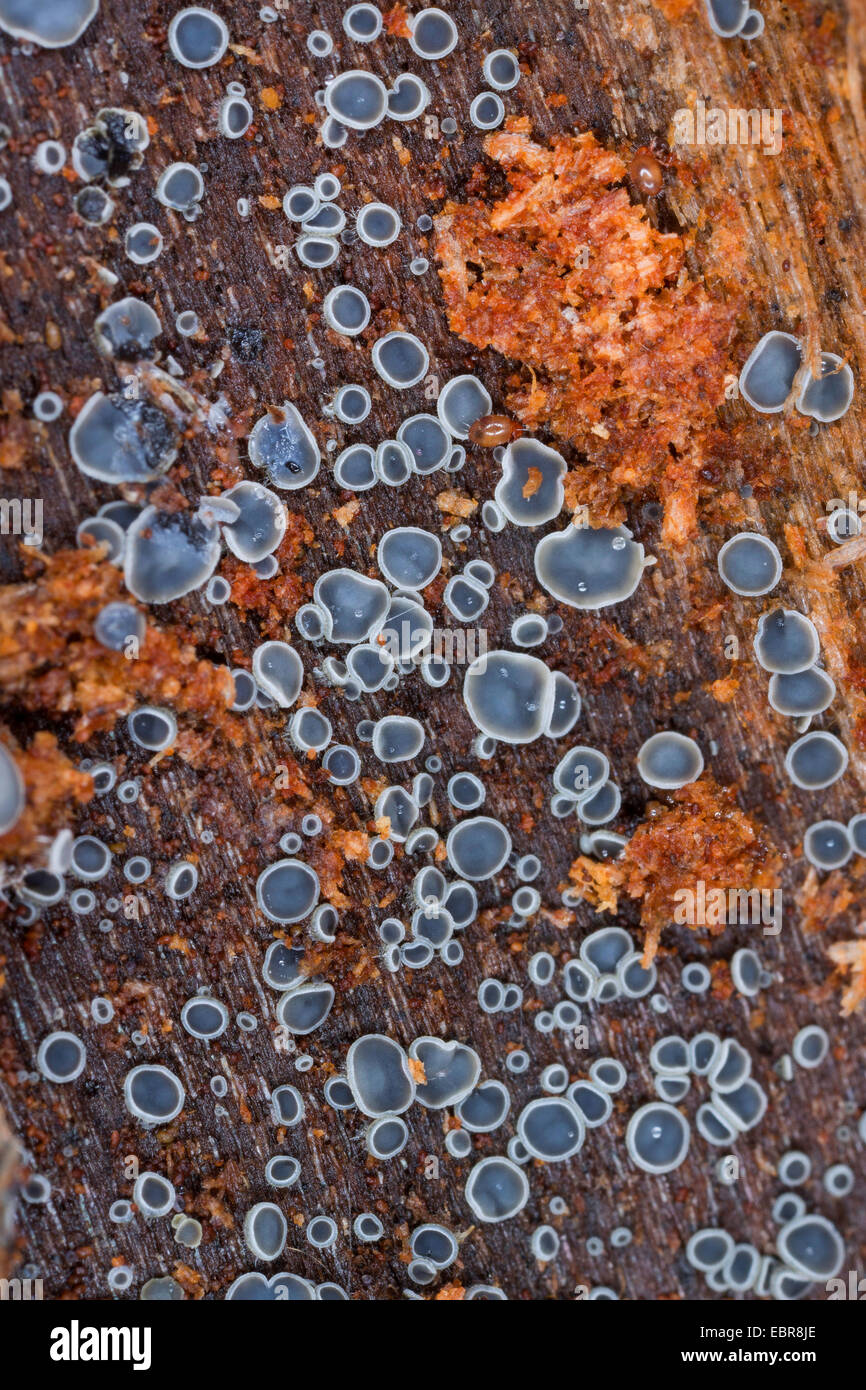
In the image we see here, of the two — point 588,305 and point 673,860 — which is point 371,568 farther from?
point 673,860

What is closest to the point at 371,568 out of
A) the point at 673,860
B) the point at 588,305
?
the point at 588,305

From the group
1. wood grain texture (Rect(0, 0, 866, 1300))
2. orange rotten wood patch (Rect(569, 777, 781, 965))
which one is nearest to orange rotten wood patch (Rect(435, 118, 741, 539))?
wood grain texture (Rect(0, 0, 866, 1300))

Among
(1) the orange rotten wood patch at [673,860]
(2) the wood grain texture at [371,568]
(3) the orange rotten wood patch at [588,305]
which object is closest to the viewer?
(2) the wood grain texture at [371,568]

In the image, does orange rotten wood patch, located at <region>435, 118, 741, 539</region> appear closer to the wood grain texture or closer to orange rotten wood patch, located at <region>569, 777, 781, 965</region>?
the wood grain texture

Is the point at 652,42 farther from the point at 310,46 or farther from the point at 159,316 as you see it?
the point at 159,316

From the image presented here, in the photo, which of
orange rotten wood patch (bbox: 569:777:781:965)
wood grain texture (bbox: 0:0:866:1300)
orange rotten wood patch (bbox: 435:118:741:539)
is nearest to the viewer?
wood grain texture (bbox: 0:0:866:1300)

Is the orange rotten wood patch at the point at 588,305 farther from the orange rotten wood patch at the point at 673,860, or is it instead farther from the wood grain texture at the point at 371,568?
the orange rotten wood patch at the point at 673,860

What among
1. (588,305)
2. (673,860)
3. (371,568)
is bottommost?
(673,860)

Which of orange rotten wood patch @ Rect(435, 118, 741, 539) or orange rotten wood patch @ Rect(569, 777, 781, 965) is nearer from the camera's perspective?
orange rotten wood patch @ Rect(435, 118, 741, 539)

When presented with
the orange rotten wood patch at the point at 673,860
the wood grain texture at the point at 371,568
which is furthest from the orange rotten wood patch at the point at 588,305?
the orange rotten wood patch at the point at 673,860

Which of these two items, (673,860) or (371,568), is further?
(673,860)
